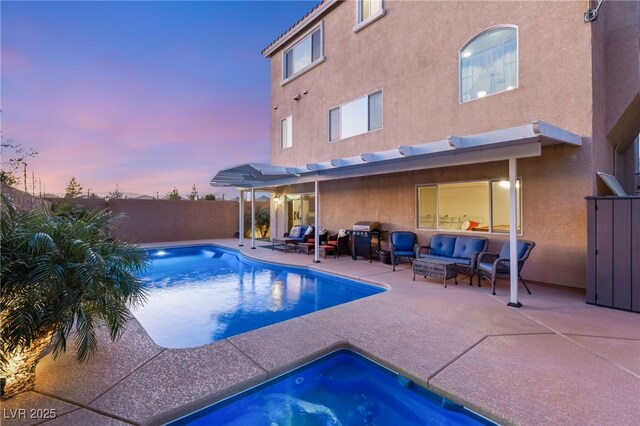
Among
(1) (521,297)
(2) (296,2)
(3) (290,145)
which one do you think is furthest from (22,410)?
(2) (296,2)

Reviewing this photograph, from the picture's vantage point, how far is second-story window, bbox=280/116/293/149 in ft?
47.0

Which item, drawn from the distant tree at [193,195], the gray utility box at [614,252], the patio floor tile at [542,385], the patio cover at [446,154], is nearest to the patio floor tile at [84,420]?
the patio floor tile at [542,385]

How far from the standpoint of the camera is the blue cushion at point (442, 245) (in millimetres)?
8078

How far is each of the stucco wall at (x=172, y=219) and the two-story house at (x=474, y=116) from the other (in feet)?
18.9

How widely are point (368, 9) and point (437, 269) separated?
956 centimetres

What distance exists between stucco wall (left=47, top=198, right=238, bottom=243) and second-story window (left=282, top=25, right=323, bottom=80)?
8.67 metres

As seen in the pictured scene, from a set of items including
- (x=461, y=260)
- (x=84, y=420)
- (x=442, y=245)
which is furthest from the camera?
(x=442, y=245)

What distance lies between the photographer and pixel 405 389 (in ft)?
10.7

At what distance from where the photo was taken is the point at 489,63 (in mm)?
7719

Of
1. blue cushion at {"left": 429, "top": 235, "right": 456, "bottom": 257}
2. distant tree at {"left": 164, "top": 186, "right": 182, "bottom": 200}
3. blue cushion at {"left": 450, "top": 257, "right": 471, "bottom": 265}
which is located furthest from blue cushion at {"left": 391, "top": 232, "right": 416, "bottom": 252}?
distant tree at {"left": 164, "top": 186, "right": 182, "bottom": 200}

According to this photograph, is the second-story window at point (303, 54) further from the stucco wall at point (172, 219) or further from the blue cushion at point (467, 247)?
the blue cushion at point (467, 247)

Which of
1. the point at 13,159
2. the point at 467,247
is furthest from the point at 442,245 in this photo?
the point at 13,159

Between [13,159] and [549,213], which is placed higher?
[13,159]

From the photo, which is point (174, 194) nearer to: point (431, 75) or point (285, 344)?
point (431, 75)
